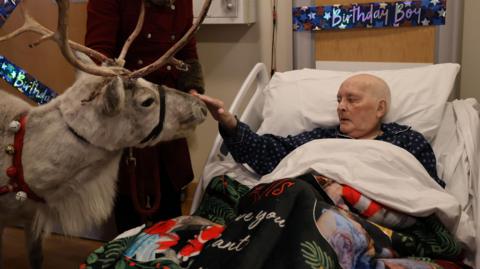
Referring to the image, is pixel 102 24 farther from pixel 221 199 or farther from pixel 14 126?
pixel 221 199

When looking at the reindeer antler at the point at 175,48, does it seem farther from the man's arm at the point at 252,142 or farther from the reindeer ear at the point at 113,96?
the man's arm at the point at 252,142

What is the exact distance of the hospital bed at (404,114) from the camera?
5.50ft

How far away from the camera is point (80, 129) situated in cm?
136

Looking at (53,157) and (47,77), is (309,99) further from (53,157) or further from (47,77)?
(47,77)

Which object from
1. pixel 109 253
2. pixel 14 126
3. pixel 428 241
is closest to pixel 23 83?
pixel 14 126

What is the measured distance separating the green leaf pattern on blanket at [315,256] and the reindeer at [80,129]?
0.57 meters

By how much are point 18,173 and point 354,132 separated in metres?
1.11

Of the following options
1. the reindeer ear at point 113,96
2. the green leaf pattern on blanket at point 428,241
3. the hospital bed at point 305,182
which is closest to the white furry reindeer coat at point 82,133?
the reindeer ear at point 113,96

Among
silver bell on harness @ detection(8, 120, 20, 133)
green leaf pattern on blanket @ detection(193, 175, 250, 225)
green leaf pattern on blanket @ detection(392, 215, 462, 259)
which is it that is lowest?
green leaf pattern on blanket @ detection(392, 215, 462, 259)

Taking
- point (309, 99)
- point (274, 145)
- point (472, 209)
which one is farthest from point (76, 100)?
point (472, 209)

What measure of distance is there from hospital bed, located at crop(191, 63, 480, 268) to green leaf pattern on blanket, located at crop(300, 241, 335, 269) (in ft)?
2.08

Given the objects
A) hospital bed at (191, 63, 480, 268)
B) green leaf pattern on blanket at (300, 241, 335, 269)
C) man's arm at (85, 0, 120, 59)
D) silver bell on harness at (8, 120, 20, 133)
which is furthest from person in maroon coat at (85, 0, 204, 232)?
green leaf pattern on blanket at (300, 241, 335, 269)

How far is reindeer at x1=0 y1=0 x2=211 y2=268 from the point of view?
136 cm

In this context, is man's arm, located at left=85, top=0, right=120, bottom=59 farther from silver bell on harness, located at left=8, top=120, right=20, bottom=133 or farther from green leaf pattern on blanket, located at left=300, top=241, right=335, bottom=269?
green leaf pattern on blanket, located at left=300, top=241, right=335, bottom=269
